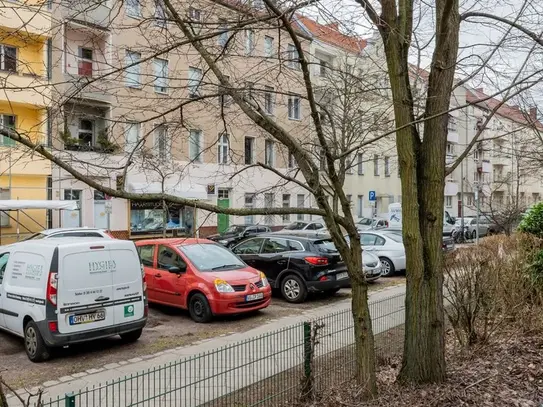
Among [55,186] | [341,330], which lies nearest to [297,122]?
[341,330]

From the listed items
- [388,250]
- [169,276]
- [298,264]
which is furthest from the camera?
[388,250]

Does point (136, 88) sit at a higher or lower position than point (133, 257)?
higher

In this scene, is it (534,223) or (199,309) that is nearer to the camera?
(199,309)

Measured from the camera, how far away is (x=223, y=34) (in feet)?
15.6

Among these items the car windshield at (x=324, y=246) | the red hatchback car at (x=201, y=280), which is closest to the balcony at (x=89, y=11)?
the red hatchback car at (x=201, y=280)

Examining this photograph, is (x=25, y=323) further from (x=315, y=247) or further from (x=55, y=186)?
(x=55, y=186)

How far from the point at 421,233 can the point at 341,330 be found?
197 centimetres

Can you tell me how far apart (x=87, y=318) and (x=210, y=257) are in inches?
139

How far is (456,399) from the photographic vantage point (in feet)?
16.3

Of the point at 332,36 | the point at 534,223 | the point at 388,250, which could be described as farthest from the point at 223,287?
the point at 388,250

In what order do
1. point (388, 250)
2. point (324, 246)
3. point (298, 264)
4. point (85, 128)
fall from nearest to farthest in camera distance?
1. point (85, 128)
2. point (298, 264)
3. point (324, 246)
4. point (388, 250)

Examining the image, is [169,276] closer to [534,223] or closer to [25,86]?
[25,86]

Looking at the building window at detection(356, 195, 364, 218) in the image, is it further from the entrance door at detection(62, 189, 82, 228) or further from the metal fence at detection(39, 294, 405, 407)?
the metal fence at detection(39, 294, 405, 407)

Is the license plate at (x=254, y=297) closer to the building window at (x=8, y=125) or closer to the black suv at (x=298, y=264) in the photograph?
the black suv at (x=298, y=264)
